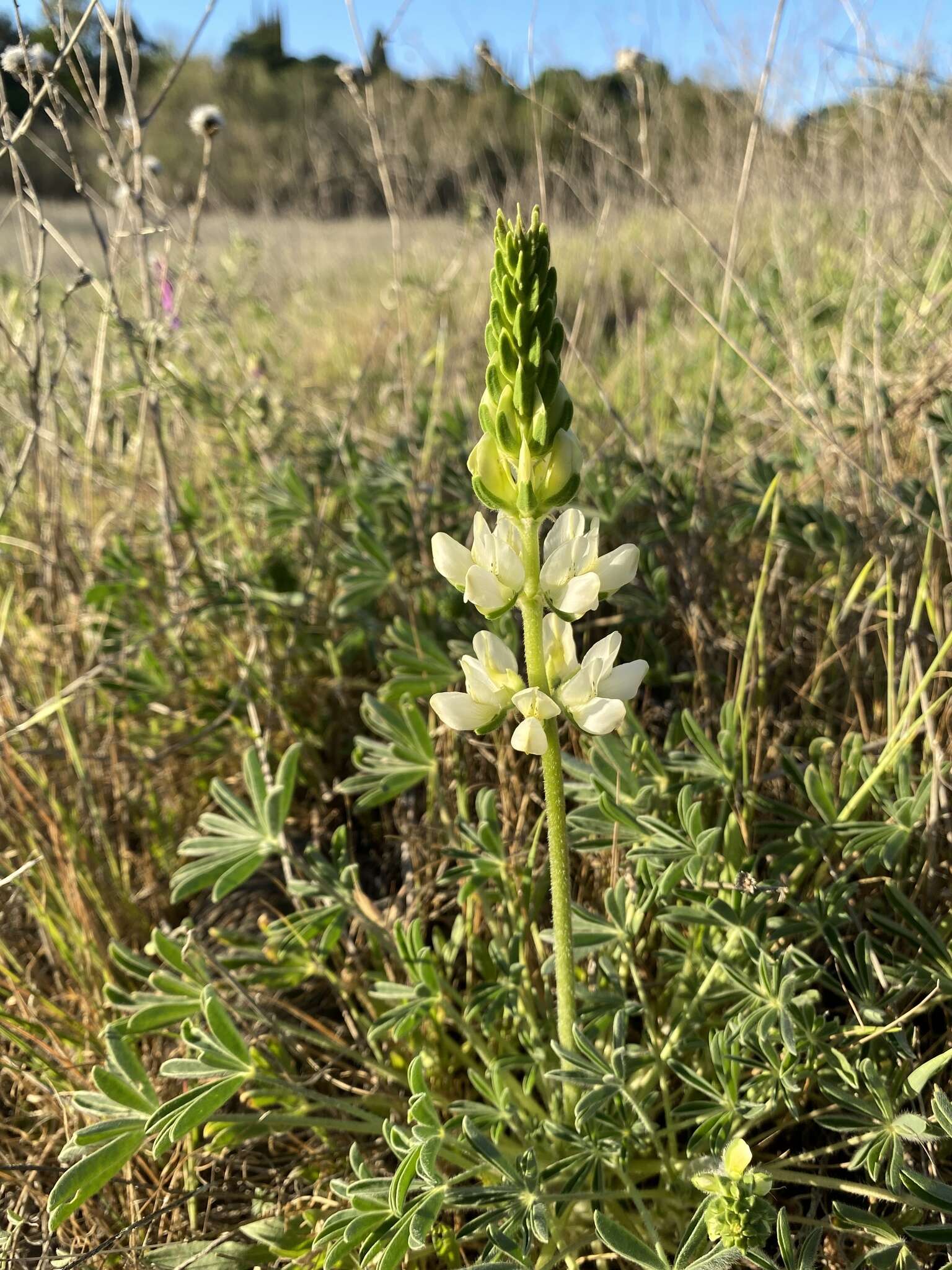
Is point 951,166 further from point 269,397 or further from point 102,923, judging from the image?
point 102,923

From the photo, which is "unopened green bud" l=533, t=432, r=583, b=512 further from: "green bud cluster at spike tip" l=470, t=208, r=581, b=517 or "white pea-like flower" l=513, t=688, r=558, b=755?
"white pea-like flower" l=513, t=688, r=558, b=755

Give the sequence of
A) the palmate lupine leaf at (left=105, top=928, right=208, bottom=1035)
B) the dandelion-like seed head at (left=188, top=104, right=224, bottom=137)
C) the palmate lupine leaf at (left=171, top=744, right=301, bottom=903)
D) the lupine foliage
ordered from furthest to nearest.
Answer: the dandelion-like seed head at (left=188, top=104, right=224, bottom=137) < the palmate lupine leaf at (left=171, top=744, right=301, bottom=903) < the palmate lupine leaf at (left=105, top=928, right=208, bottom=1035) < the lupine foliage

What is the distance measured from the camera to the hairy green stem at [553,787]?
0.95m

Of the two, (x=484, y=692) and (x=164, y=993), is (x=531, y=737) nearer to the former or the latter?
(x=484, y=692)

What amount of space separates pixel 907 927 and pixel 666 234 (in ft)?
21.2

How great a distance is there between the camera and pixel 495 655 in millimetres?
1000

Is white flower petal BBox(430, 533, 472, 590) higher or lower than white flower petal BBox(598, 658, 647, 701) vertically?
higher

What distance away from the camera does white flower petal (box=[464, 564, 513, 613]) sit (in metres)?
0.92

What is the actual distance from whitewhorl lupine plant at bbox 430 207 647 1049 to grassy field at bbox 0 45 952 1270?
337mm

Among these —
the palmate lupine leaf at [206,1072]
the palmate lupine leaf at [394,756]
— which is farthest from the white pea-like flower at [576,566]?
the palmate lupine leaf at [206,1072]

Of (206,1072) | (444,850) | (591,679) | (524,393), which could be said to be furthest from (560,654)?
(206,1072)

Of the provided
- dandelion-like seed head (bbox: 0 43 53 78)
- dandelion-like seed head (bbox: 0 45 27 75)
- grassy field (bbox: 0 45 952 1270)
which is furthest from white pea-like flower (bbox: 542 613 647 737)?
dandelion-like seed head (bbox: 0 45 27 75)

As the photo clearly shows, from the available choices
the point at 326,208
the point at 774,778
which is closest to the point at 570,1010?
the point at 774,778

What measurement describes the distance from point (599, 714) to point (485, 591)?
172mm
